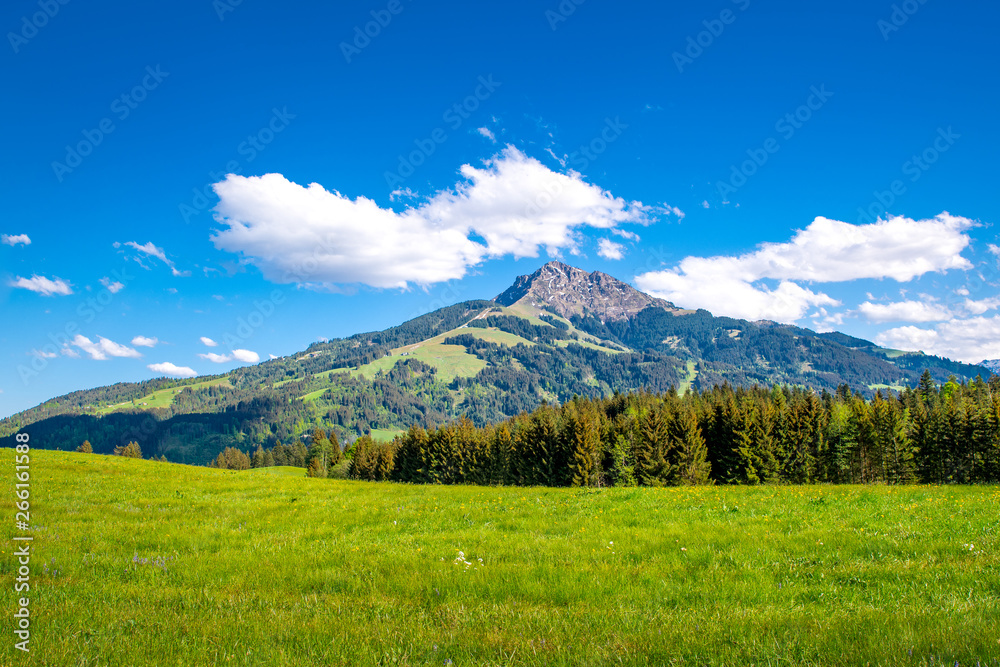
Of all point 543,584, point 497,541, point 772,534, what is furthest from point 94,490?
point 772,534

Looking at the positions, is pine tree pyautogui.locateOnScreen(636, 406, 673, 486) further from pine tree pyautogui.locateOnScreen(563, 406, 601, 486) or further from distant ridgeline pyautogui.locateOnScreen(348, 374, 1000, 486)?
pine tree pyautogui.locateOnScreen(563, 406, 601, 486)

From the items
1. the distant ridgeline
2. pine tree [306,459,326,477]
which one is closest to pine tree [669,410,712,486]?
the distant ridgeline

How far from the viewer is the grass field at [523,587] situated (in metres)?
5.05

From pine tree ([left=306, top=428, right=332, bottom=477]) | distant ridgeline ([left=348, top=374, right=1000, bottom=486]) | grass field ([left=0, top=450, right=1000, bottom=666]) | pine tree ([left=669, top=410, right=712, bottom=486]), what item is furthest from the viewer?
pine tree ([left=306, top=428, right=332, bottom=477])

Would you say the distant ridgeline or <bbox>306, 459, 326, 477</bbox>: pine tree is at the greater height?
the distant ridgeline

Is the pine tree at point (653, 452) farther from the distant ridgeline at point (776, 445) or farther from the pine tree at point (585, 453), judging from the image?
the pine tree at point (585, 453)

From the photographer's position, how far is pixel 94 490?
1933 centimetres

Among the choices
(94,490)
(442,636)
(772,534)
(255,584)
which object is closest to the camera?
(442,636)

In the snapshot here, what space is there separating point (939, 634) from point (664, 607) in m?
2.96

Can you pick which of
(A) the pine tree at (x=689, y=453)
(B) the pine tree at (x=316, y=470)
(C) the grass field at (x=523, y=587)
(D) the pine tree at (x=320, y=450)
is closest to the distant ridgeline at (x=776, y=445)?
(A) the pine tree at (x=689, y=453)

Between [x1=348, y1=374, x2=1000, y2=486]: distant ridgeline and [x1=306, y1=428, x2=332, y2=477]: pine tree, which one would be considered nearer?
[x1=348, y1=374, x2=1000, y2=486]: distant ridgeline

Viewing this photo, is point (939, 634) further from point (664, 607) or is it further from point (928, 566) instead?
point (928, 566)

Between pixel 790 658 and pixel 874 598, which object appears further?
pixel 874 598

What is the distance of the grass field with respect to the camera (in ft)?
16.6
